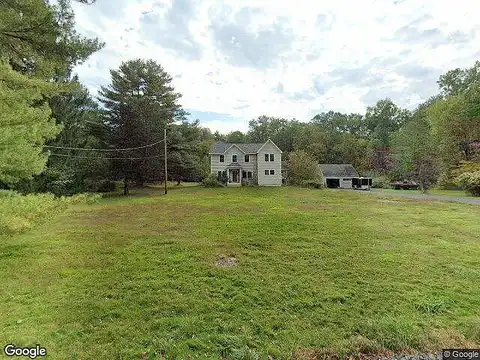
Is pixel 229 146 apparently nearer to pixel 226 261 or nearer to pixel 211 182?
pixel 211 182

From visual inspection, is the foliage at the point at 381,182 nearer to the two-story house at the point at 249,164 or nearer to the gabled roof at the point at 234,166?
the two-story house at the point at 249,164

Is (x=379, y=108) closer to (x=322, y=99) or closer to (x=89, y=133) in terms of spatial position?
(x=322, y=99)

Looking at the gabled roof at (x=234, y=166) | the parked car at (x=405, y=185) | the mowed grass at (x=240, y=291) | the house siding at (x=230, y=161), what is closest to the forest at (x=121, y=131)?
the parked car at (x=405, y=185)

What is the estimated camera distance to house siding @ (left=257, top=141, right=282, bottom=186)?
1224 inches

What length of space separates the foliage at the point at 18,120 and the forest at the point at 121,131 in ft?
0.06

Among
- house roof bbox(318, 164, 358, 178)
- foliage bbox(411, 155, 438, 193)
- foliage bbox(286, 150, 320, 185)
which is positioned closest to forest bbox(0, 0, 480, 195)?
foliage bbox(411, 155, 438, 193)

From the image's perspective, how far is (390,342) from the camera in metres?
4.65

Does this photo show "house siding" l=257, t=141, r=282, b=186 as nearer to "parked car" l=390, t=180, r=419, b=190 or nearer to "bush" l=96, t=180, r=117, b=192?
"bush" l=96, t=180, r=117, b=192

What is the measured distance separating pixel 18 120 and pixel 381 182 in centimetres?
4207

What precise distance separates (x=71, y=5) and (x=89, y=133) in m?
24.9

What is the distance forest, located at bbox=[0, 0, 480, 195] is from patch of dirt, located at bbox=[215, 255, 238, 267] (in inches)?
185

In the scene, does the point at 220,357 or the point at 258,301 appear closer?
the point at 220,357

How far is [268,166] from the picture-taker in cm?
3130

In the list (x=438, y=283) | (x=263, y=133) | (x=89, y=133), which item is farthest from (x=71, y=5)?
(x=263, y=133)
